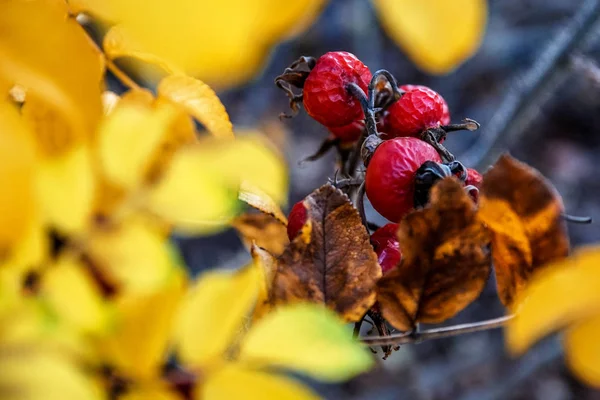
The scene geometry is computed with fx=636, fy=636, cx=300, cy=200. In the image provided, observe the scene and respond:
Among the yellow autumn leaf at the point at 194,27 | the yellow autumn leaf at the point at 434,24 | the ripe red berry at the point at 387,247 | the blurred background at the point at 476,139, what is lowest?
the blurred background at the point at 476,139

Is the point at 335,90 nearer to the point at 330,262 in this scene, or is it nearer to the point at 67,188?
the point at 330,262

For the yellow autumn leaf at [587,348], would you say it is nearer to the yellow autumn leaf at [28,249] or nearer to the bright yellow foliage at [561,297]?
the bright yellow foliage at [561,297]

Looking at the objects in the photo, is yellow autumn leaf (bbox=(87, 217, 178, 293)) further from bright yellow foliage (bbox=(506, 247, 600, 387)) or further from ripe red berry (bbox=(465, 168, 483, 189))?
ripe red berry (bbox=(465, 168, 483, 189))

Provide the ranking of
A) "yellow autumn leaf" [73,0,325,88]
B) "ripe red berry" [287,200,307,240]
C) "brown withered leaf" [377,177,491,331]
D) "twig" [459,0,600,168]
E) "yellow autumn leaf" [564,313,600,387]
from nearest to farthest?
"yellow autumn leaf" [73,0,325,88] < "yellow autumn leaf" [564,313,600,387] < "brown withered leaf" [377,177,491,331] < "ripe red berry" [287,200,307,240] < "twig" [459,0,600,168]

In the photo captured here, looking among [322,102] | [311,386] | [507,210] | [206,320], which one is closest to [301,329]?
[206,320]

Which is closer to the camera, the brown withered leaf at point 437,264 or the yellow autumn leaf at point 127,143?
the yellow autumn leaf at point 127,143

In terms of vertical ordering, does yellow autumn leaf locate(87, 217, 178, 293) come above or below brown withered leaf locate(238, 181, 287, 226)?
above

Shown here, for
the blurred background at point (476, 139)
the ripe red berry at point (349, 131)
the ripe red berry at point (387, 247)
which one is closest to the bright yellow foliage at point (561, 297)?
the ripe red berry at point (387, 247)

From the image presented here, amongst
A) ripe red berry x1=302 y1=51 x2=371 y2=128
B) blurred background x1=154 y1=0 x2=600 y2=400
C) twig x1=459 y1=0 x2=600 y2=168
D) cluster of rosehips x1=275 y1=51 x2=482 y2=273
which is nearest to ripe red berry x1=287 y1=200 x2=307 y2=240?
cluster of rosehips x1=275 y1=51 x2=482 y2=273
